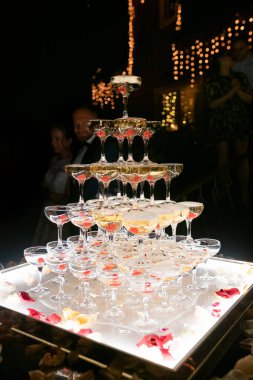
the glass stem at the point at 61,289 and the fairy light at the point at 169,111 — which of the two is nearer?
the glass stem at the point at 61,289

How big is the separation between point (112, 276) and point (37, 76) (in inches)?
83.5

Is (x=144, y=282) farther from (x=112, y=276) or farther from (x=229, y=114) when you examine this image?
(x=229, y=114)

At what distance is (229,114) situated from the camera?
3670mm

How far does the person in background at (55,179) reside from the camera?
3006 mm

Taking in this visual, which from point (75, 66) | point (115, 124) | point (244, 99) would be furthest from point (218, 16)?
point (115, 124)

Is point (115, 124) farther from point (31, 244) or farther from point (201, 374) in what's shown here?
point (31, 244)

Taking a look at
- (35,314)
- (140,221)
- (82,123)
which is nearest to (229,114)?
(82,123)

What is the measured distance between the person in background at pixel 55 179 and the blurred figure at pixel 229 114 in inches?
56.0

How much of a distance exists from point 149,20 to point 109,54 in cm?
63

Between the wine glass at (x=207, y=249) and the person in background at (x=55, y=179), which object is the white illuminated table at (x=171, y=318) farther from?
the person in background at (x=55, y=179)

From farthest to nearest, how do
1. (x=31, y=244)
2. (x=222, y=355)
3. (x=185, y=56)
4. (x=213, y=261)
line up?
1. (x=185, y=56)
2. (x=31, y=244)
3. (x=213, y=261)
4. (x=222, y=355)

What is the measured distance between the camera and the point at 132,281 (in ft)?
4.57

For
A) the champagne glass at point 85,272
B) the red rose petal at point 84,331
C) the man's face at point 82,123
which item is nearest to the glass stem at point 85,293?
the champagne glass at point 85,272

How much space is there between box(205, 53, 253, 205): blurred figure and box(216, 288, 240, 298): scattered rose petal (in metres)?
2.09
